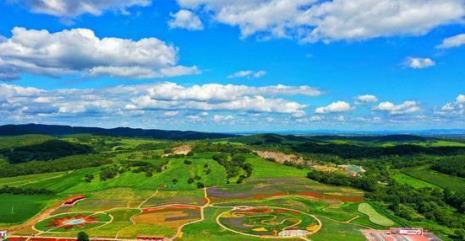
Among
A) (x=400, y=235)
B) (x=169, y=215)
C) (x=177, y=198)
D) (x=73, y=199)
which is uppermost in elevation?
(x=177, y=198)

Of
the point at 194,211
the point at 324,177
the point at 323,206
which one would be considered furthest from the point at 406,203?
the point at 194,211

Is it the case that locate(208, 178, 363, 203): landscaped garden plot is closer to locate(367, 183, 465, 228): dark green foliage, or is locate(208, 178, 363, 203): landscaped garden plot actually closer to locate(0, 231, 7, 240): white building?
locate(367, 183, 465, 228): dark green foliage

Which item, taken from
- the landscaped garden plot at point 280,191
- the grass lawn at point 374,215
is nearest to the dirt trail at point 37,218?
the landscaped garden plot at point 280,191

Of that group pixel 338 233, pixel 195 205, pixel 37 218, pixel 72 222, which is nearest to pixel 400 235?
pixel 338 233

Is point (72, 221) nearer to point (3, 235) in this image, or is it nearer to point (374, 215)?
Result: point (3, 235)

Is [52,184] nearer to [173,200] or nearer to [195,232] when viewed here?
[173,200]
